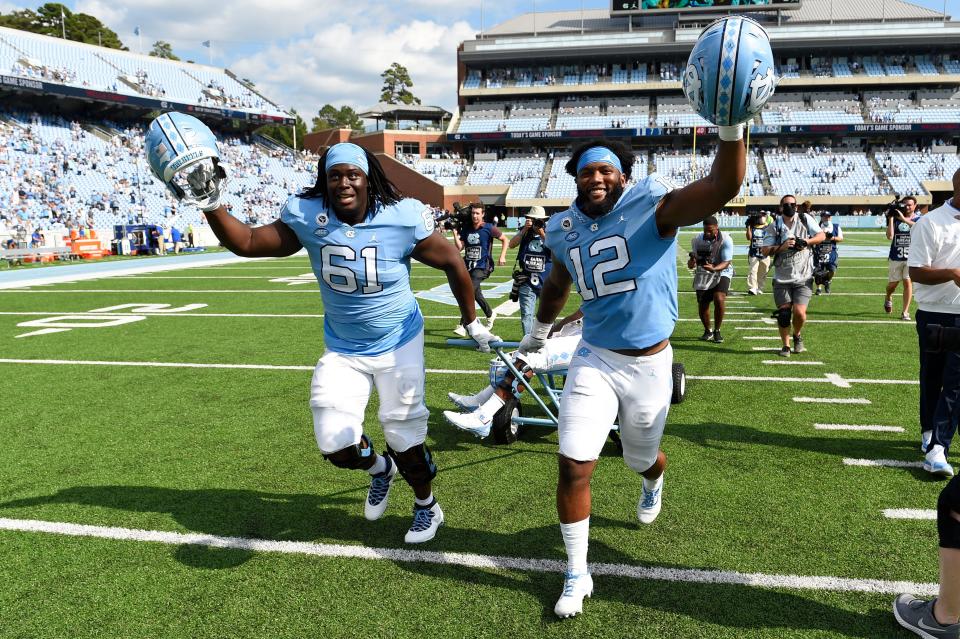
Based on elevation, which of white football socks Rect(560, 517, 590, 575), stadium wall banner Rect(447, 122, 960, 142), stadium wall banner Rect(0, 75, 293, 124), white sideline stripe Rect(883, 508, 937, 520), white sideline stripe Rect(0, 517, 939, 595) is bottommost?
white sideline stripe Rect(0, 517, 939, 595)

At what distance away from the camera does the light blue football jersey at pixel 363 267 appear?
3467mm

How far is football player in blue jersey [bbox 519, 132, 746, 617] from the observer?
300cm

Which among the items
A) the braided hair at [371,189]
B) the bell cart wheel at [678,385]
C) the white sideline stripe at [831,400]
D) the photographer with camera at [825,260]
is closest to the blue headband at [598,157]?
the braided hair at [371,189]

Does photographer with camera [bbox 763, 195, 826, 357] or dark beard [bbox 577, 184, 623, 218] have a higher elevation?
dark beard [bbox 577, 184, 623, 218]

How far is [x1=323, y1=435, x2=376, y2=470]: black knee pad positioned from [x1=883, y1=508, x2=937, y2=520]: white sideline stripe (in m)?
2.95

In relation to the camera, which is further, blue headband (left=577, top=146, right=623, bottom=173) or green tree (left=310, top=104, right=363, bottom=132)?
green tree (left=310, top=104, right=363, bottom=132)

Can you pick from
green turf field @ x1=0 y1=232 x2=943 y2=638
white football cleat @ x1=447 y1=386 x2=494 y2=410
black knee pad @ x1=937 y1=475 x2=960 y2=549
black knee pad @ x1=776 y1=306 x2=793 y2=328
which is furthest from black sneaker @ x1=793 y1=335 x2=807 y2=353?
black knee pad @ x1=937 y1=475 x2=960 y2=549

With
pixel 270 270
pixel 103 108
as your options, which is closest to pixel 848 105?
pixel 270 270

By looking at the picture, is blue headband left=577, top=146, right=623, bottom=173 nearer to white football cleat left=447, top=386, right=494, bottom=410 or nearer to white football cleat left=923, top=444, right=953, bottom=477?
white football cleat left=447, top=386, right=494, bottom=410

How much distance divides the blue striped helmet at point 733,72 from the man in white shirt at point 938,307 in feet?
7.55

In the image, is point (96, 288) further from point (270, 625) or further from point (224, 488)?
point (270, 625)

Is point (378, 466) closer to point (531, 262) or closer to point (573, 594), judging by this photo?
point (573, 594)

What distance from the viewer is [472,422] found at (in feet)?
15.9

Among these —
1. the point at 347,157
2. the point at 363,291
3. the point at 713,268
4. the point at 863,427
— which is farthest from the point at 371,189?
the point at 713,268
